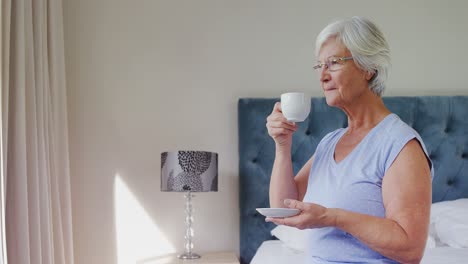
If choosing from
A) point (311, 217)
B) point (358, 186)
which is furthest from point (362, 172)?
point (311, 217)

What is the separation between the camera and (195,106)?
313cm

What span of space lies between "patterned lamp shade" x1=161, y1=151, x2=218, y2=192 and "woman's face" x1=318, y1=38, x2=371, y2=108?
1614 millimetres

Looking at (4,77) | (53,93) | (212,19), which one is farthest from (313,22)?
(4,77)

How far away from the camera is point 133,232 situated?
307 centimetres

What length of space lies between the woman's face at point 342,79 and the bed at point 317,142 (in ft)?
6.06

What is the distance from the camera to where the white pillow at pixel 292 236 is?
2.67 metres

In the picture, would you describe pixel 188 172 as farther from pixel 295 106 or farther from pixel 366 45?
pixel 366 45

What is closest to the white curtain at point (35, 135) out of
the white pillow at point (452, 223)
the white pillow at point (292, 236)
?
the white pillow at point (292, 236)

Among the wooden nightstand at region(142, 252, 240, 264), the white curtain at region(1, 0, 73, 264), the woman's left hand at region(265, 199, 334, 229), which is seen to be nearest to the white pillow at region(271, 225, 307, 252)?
the wooden nightstand at region(142, 252, 240, 264)

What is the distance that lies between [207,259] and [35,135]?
41.6 inches

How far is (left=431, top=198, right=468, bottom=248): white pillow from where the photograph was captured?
2.56 metres

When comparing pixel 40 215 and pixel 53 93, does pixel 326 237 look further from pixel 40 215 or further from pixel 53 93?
pixel 53 93

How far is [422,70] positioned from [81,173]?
6.70 ft

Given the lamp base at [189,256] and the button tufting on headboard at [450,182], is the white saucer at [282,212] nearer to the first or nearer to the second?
the lamp base at [189,256]
